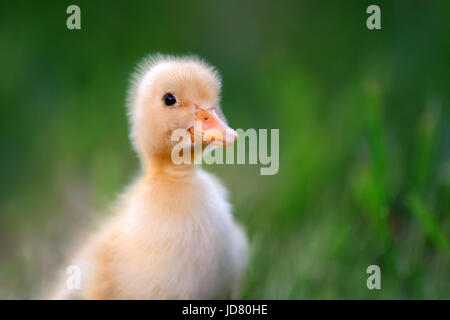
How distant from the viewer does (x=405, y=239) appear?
74.6 inches

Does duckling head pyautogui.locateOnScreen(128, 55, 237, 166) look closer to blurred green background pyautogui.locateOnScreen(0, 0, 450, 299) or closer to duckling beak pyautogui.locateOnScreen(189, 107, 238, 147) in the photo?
duckling beak pyautogui.locateOnScreen(189, 107, 238, 147)

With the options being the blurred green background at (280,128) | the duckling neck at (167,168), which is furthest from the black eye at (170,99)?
the blurred green background at (280,128)

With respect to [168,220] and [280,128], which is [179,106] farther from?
[280,128]

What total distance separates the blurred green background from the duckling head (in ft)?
1.34

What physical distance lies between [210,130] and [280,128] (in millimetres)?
1146

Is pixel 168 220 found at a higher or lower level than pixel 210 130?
lower

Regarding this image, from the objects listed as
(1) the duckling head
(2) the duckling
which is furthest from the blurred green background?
(1) the duckling head

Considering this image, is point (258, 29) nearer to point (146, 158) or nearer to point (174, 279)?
point (146, 158)

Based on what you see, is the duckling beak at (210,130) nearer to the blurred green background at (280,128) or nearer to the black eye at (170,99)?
the black eye at (170,99)

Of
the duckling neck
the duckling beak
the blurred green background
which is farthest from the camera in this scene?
the blurred green background

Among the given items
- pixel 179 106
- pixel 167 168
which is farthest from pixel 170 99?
pixel 167 168

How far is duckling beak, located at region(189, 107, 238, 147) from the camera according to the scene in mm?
1306

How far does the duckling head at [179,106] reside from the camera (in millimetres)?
1348

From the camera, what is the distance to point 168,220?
4.51 ft
